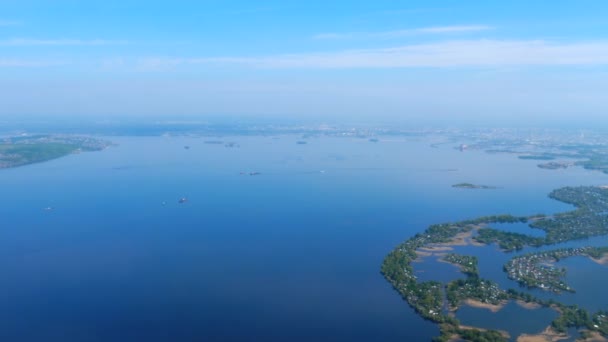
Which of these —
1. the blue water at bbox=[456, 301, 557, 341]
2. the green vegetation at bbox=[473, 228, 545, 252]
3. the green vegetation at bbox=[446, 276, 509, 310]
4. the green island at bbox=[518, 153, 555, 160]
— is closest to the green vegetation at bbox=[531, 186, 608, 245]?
the green vegetation at bbox=[473, 228, 545, 252]

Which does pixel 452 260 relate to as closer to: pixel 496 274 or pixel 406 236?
pixel 496 274

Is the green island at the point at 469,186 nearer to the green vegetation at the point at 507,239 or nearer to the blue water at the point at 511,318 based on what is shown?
the green vegetation at the point at 507,239

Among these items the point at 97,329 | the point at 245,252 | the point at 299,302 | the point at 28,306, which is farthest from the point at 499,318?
the point at 28,306

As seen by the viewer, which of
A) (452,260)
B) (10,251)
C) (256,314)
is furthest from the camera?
(10,251)

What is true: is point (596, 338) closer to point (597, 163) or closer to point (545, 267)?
point (545, 267)

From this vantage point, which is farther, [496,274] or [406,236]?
[406,236]

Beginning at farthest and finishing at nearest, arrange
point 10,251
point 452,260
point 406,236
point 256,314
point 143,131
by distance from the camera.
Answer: point 143,131, point 406,236, point 10,251, point 452,260, point 256,314

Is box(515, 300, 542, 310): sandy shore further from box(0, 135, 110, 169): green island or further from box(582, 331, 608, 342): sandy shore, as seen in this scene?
box(0, 135, 110, 169): green island

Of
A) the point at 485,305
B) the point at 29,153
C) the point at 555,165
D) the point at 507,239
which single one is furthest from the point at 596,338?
the point at 29,153
